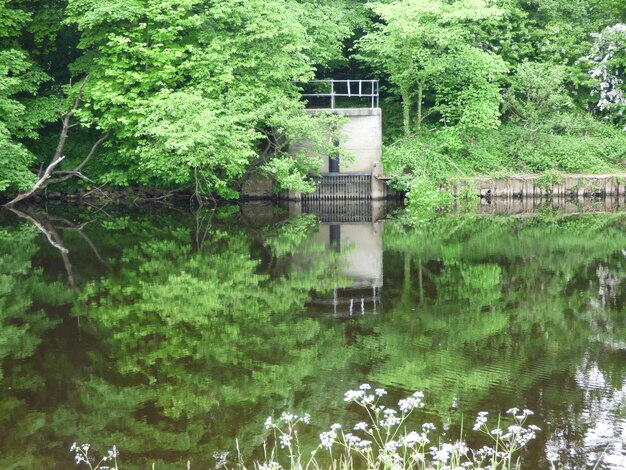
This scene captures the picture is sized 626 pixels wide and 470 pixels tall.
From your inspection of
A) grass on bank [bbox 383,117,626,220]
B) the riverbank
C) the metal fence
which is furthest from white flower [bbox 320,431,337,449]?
the riverbank

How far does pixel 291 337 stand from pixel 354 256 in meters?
6.79

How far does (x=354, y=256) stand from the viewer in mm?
17828

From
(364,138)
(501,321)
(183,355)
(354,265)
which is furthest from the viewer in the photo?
(364,138)

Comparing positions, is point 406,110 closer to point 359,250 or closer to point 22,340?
point 359,250

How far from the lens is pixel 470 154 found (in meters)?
31.1

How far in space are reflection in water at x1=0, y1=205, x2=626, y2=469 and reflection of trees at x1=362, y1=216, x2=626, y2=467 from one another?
0.04 m

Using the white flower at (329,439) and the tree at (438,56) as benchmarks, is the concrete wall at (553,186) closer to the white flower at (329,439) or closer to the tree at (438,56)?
the tree at (438,56)

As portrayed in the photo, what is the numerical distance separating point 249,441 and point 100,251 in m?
11.7

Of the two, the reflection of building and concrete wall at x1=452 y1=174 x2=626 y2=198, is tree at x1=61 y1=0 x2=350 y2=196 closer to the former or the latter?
the reflection of building

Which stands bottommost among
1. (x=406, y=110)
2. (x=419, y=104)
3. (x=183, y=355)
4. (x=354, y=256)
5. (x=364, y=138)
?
(x=183, y=355)

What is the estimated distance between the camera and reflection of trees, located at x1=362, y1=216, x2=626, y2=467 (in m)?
8.90

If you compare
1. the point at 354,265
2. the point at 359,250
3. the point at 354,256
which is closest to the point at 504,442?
the point at 354,265

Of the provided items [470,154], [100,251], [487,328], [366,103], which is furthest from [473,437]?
[366,103]

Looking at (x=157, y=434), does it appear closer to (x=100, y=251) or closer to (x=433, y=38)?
(x=100, y=251)
